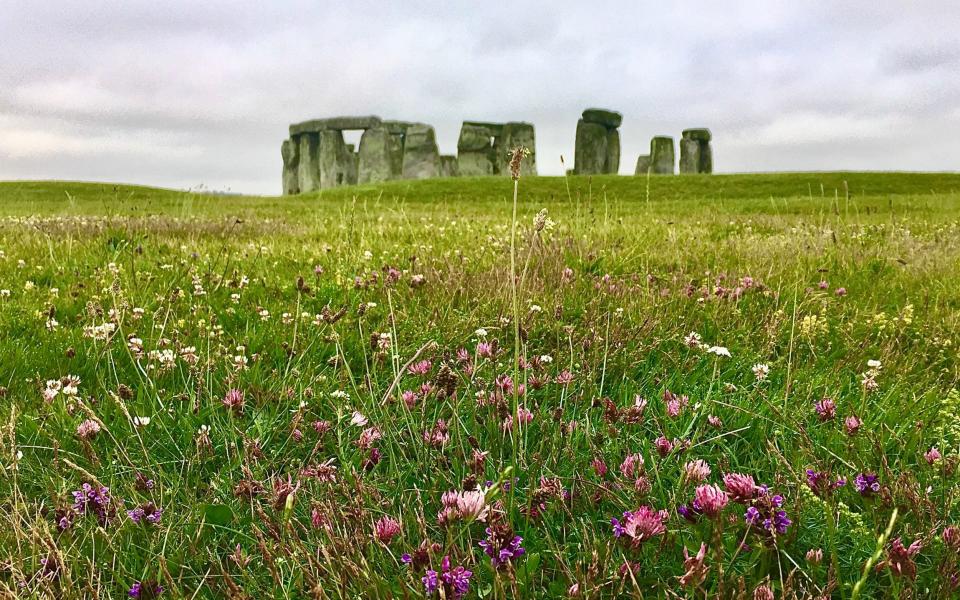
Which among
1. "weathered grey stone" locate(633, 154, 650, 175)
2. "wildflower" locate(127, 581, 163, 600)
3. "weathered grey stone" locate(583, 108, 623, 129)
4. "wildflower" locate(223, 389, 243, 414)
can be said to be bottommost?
"wildflower" locate(127, 581, 163, 600)

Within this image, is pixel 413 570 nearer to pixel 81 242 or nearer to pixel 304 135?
pixel 81 242

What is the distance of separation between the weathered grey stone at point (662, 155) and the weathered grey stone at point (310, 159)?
19.7 meters

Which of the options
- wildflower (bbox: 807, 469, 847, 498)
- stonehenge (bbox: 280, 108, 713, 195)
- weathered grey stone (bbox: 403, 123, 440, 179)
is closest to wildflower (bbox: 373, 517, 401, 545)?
wildflower (bbox: 807, 469, 847, 498)

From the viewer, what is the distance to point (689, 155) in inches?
1663

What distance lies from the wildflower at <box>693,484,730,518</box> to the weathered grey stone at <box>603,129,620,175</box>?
130ft

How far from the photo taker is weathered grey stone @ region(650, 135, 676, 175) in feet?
134

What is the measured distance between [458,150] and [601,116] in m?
8.09

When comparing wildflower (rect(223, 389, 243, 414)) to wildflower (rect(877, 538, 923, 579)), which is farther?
wildflower (rect(223, 389, 243, 414))

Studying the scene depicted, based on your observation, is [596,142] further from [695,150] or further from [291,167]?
[291,167]

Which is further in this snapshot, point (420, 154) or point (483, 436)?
point (420, 154)

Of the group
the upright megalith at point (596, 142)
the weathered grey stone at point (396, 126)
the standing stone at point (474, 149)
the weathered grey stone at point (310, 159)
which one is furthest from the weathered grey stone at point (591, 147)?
the weathered grey stone at point (310, 159)

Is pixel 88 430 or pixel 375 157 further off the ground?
pixel 375 157

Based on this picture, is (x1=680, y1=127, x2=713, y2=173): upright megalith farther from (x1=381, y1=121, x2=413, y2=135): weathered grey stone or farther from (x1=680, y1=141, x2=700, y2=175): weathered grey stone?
(x1=381, y1=121, x2=413, y2=135): weathered grey stone

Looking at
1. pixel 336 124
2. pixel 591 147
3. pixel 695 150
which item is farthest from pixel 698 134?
pixel 336 124
